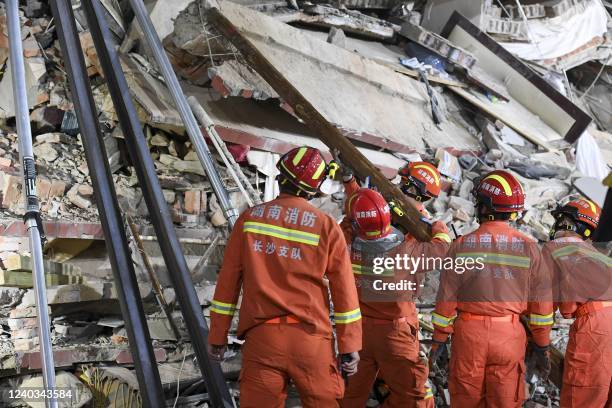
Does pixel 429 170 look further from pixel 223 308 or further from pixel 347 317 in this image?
pixel 223 308

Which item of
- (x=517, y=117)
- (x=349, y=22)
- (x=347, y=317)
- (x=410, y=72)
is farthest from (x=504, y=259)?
(x=517, y=117)

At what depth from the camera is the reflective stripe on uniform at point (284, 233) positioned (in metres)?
3.52

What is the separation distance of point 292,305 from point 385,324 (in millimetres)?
1137

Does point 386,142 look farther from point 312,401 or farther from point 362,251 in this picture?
point 312,401

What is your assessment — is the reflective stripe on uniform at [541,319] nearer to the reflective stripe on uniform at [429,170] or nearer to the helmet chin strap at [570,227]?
the helmet chin strap at [570,227]

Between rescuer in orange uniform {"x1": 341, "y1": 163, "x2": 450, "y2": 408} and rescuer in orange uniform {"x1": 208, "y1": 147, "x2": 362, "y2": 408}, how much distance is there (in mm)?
787

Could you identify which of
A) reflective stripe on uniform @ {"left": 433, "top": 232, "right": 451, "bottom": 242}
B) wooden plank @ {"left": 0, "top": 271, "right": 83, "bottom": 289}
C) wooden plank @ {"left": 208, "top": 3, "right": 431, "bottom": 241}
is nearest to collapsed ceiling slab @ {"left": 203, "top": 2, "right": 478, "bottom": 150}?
wooden plank @ {"left": 208, "top": 3, "right": 431, "bottom": 241}

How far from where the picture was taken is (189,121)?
539 cm

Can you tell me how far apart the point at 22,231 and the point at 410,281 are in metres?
2.95

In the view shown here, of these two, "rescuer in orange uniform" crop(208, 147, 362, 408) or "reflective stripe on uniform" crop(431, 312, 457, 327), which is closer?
"rescuer in orange uniform" crop(208, 147, 362, 408)

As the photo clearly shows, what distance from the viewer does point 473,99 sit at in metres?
9.73

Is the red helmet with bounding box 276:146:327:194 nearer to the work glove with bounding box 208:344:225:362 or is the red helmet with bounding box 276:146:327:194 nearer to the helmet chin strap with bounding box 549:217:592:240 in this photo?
the work glove with bounding box 208:344:225:362

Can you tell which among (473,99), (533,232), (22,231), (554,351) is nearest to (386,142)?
(533,232)

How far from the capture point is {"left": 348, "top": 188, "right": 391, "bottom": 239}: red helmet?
13.9 ft
